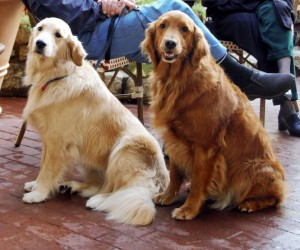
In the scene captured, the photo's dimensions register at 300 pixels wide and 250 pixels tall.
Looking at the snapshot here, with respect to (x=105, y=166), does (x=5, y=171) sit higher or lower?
lower

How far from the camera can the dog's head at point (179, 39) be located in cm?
265

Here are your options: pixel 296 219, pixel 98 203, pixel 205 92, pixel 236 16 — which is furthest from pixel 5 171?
pixel 236 16

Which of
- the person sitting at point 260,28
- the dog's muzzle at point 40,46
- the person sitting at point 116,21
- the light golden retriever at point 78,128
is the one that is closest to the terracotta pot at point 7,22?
the person sitting at point 116,21

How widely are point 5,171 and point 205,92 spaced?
1.53 meters

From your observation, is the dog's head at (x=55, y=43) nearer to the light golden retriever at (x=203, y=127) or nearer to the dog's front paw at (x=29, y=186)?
the light golden retriever at (x=203, y=127)

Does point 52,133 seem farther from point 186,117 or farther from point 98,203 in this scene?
point 186,117

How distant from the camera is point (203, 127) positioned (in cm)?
271

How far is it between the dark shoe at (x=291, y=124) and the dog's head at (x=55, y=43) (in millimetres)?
2462

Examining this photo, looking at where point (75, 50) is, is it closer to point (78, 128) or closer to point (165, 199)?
point (78, 128)

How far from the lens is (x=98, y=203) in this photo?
9.31ft

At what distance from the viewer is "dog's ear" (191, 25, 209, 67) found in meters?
2.72

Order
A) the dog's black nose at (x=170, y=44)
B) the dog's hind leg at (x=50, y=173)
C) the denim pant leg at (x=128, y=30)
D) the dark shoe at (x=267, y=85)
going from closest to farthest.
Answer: the dog's black nose at (x=170, y=44)
the dog's hind leg at (x=50, y=173)
the denim pant leg at (x=128, y=30)
the dark shoe at (x=267, y=85)

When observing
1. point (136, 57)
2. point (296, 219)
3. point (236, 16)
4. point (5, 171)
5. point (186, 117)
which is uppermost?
A: point (236, 16)

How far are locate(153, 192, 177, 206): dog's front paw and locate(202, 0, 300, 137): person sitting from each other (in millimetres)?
1842
